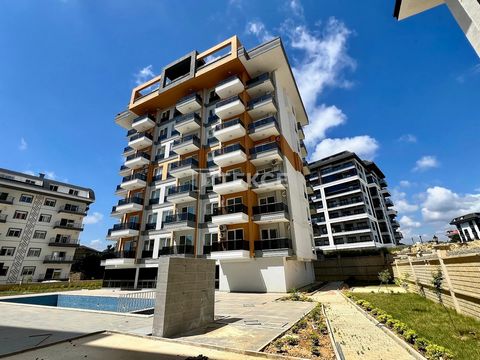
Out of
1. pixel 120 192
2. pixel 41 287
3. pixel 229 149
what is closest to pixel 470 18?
pixel 229 149

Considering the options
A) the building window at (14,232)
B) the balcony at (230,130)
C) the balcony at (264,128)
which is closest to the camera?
the balcony at (264,128)

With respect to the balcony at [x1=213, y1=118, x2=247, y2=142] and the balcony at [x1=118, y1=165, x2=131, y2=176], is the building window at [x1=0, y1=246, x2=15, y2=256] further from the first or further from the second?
the balcony at [x1=213, y1=118, x2=247, y2=142]

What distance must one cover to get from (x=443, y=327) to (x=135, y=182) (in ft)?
101

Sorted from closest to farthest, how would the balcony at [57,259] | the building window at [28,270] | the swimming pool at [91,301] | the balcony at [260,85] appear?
1. the swimming pool at [91,301]
2. the balcony at [260,85]
3. the building window at [28,270]
4. the balcony at [57,259]

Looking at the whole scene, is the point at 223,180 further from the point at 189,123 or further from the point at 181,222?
the point at 189,123

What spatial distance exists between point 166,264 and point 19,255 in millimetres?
46387

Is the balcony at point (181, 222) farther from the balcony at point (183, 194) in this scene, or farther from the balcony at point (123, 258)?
the balcony at point (123, 258)

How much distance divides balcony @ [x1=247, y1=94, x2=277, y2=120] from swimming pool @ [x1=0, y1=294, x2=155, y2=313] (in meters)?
20.5

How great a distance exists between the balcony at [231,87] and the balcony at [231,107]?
1261 mm

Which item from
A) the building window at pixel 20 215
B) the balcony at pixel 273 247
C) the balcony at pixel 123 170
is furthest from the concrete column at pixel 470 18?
the building window at pixel 20 215

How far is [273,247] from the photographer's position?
68.4 feet

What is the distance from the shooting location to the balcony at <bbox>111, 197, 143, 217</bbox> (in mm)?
29609

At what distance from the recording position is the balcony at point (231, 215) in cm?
2155

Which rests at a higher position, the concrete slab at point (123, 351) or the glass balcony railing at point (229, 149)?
the glass balcony railing at point (229, 149)
